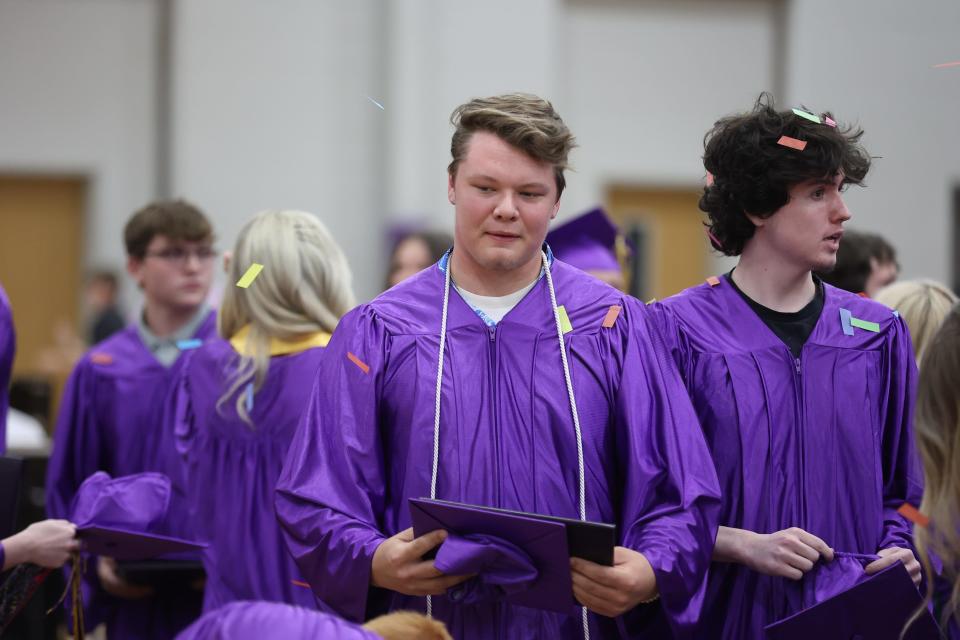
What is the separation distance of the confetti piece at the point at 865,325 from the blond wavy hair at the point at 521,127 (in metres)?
0.82

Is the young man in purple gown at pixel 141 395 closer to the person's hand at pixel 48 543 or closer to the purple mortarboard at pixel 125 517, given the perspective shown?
the purple mortarboard at pixel 125 517

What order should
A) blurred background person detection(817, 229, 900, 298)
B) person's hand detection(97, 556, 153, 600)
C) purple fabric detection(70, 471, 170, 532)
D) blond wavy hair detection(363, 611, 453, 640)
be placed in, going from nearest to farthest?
blond wavy hair detection(363, 611, 453, 640) < purple fabric detection(70, 471, 170, 532) < person's hand detection(97, 556, 153, 600) < blurred background person detection(817, 229, 900, 298)

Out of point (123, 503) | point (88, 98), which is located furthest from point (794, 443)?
point (88, 98)

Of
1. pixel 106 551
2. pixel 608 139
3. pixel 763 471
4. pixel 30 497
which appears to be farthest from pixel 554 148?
pixel 608 139

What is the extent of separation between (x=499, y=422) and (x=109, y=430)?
224cm

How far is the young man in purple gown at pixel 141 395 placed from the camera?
423 centimetres

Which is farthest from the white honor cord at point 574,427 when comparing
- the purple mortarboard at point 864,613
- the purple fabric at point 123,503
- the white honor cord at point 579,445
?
the purple fabric at point 123,503

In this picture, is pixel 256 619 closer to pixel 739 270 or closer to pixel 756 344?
pixel 756 344

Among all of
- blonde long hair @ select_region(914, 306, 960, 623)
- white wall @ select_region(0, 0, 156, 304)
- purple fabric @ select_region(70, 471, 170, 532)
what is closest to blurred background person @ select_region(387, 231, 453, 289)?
purple fabric @ select_region(70, 471, 170, 532)

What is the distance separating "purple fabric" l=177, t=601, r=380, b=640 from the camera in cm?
179

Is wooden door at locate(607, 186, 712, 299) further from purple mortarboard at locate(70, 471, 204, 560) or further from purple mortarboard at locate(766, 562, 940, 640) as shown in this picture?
purple mortarboard at locate(766, 562, 940, 640)

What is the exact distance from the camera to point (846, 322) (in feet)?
10.2

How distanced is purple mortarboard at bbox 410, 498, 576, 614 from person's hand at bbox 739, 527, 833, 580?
0.54m

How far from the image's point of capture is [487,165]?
9.12 ft
